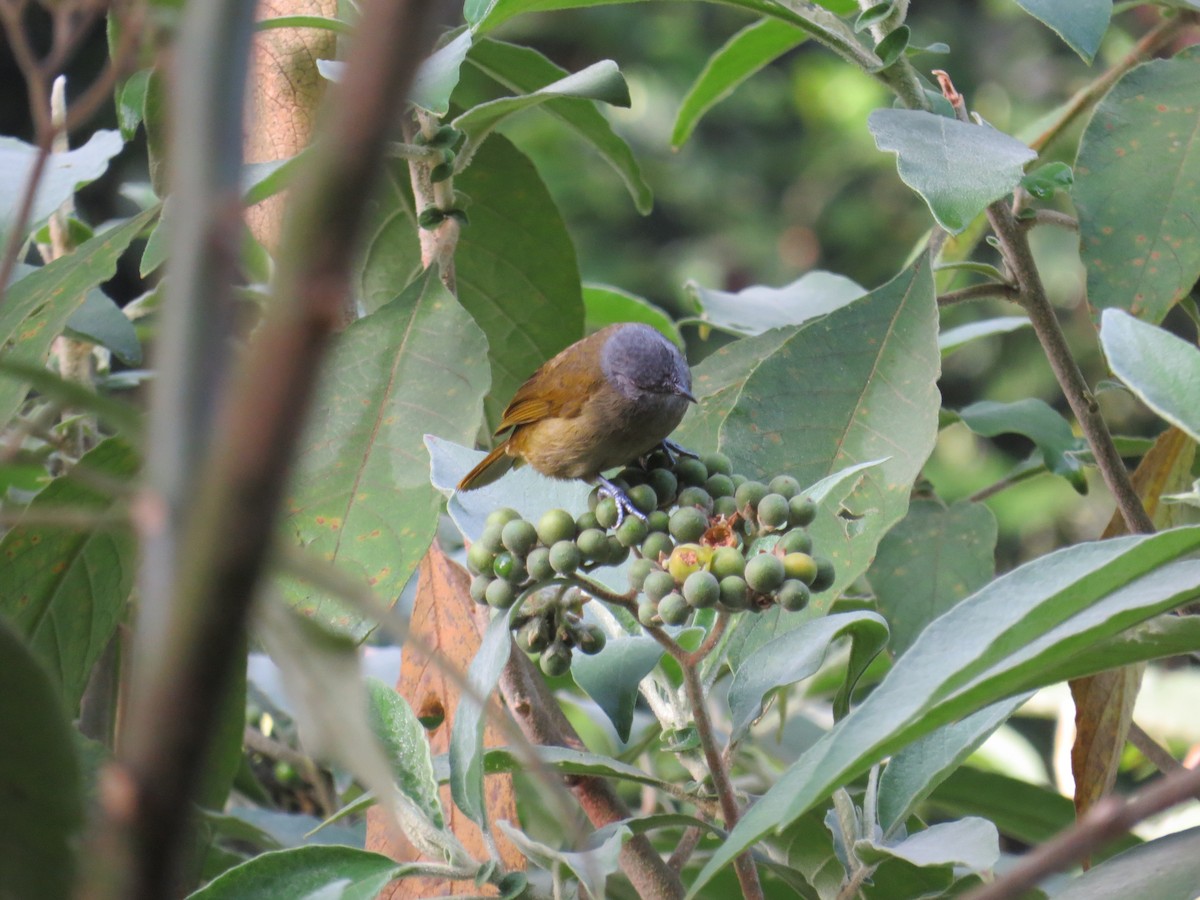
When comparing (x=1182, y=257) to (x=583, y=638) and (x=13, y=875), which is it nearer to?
(x=583, y=638)

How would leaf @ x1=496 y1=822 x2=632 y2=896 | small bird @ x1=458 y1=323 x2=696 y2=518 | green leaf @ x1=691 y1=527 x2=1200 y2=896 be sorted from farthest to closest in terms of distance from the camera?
1. small bird @ x1=458 y1=323 x2=696 y2=518
2. leaf @ x1=496 y1=822 x2=632 y2=896
3. green leaf @ x1=691 y1=527 x2=1200 y2=896

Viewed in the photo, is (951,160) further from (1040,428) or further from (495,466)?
(495,466)

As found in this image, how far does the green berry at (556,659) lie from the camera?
1139 millimetres

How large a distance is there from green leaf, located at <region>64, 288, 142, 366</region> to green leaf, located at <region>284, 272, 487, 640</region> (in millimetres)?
453

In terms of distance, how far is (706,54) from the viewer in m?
8.57

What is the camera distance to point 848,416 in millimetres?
1467

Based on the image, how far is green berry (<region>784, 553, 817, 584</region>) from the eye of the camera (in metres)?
1.08

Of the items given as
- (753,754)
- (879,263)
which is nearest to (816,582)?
(753,754)

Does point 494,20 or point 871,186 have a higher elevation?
point 494,20

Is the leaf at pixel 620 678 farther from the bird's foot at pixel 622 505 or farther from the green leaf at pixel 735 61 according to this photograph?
the green leaf at pixel 735 61

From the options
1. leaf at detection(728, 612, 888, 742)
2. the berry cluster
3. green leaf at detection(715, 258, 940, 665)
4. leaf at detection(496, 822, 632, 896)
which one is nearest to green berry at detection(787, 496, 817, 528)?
the berry cluster

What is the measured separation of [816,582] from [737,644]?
280 millimetres

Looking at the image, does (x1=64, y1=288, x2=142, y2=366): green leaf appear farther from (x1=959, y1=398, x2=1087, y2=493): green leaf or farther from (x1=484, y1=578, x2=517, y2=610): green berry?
(x1=959, y1=398, x2=1087, y2=493): green leaf

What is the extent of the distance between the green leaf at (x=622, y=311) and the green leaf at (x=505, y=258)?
294mm
